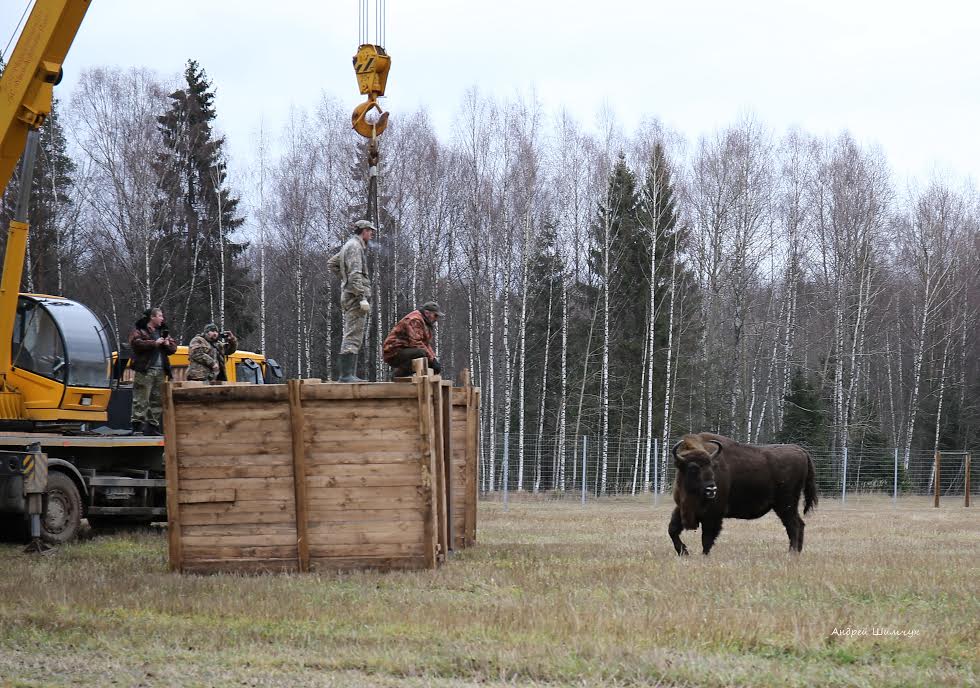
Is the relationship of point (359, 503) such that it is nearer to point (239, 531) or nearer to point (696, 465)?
point (239, 531)

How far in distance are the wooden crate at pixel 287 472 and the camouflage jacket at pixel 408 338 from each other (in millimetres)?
1710

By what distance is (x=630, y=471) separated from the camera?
3716 cm

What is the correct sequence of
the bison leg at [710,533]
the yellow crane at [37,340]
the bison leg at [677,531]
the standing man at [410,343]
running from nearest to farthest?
1. the standing man at [410,343]
2. the bison leg at [710,533]
3. the bison leg at [677,531]
4. the yellow crane at [37,340]

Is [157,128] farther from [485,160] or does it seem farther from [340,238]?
[485,160]

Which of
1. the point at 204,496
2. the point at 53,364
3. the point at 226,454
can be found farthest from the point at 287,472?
the point at 53,364

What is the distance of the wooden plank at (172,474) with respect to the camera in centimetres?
1180

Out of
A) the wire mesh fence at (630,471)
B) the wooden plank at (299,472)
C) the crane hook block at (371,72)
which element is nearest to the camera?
the wooden plank at (299,472)

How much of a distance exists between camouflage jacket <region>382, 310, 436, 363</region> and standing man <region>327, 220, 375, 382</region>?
65 cm

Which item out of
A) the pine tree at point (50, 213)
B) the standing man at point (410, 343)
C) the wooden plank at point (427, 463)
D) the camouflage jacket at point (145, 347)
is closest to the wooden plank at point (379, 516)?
the wooden plank at point (427, 463)

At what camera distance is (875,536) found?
1862cm

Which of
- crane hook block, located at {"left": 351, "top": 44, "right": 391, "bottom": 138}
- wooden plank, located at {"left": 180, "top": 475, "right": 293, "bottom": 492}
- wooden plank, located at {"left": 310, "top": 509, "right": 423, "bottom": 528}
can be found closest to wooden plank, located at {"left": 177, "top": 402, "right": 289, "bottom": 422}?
wooden plank, located at {"left": 180, "top": 475, "right": 293, "bottom": 492}

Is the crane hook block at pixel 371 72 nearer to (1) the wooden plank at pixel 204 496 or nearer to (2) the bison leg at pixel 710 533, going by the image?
(1) the wooden plank at pixel 204 496

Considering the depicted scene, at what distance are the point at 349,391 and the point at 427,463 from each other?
1.05m

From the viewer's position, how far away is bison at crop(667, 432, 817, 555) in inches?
568
